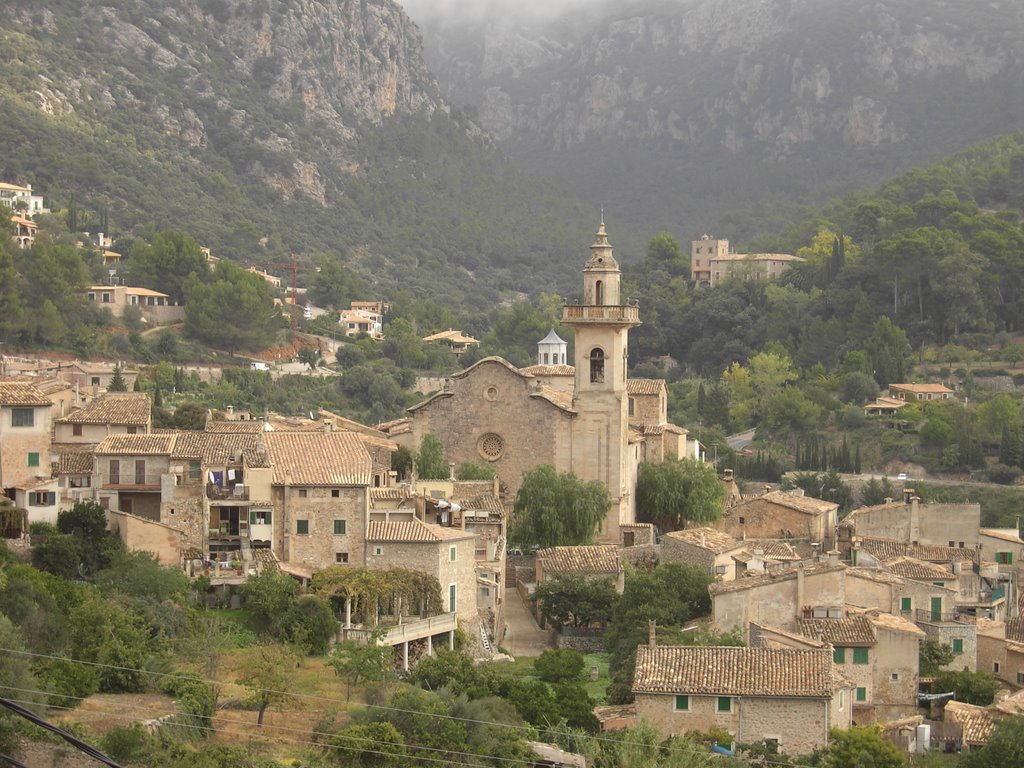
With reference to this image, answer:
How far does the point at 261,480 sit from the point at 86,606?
265 inches

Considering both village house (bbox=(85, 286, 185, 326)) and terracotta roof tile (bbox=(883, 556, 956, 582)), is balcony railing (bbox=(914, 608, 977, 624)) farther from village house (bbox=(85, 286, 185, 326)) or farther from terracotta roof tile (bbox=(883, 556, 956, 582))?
village house (bbox=(85, 286, 185, 326))

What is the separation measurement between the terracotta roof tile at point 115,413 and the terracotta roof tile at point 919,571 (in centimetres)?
1758

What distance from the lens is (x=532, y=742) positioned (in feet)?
113

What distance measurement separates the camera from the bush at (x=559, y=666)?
39844mm

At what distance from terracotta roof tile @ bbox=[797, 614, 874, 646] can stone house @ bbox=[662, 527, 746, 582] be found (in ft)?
10.7

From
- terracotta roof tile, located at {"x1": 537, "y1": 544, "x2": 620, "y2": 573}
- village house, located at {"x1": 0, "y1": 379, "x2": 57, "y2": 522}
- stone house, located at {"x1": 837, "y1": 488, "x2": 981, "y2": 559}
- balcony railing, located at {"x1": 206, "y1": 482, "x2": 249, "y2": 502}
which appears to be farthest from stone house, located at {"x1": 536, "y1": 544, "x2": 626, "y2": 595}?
village house, located at {"x1": 0, "y1": 379, "x2": 57, "y2": 522}

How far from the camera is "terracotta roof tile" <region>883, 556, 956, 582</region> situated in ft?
154

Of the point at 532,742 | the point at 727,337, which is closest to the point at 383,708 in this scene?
the point at 532,742

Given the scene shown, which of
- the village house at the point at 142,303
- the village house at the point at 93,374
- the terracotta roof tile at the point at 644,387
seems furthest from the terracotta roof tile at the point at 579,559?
the village house at the point at 142,303

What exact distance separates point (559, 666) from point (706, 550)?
294 inches

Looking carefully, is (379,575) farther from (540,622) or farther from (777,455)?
(777,455)

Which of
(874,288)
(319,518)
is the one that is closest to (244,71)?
(874,288)

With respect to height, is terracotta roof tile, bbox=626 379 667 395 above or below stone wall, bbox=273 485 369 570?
above

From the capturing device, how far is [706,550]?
46.4 m
